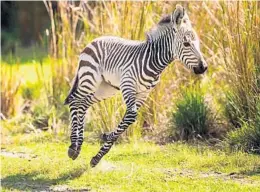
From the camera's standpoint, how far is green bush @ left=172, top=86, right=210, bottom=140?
32.3ft

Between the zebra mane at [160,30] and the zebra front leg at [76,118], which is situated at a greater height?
the zebra mane at [160,30]

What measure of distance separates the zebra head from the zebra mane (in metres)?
0.14

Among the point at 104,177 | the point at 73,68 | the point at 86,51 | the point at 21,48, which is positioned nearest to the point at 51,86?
the point at 73,68

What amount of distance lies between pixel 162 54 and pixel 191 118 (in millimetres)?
1790

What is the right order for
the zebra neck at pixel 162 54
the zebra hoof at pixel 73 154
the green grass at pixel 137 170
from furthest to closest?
the zebra hoof at pixel 73 154 → the zebra neck at pixel 162 54 → the green grass at pixel 137 170

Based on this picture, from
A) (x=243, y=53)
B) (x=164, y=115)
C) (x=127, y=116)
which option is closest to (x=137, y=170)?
(x=127, y=116)

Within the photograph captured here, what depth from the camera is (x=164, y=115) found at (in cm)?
1049

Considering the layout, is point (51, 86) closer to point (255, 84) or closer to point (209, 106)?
point (209, 106)

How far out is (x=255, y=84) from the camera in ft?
30.3

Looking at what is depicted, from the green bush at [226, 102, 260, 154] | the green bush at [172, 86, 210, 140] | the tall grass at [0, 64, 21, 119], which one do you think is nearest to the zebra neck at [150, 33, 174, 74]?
the green bush at [226, 102, 260, 154]

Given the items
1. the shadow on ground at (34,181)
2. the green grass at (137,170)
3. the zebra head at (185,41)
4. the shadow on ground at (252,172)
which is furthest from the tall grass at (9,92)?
the shadow on ground at (252,172)

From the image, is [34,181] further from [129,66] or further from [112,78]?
[129,66]

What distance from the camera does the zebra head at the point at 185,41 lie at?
26.5ft

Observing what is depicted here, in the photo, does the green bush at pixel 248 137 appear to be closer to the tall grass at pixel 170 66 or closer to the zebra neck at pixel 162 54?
the tall grass at pixel 170 66
